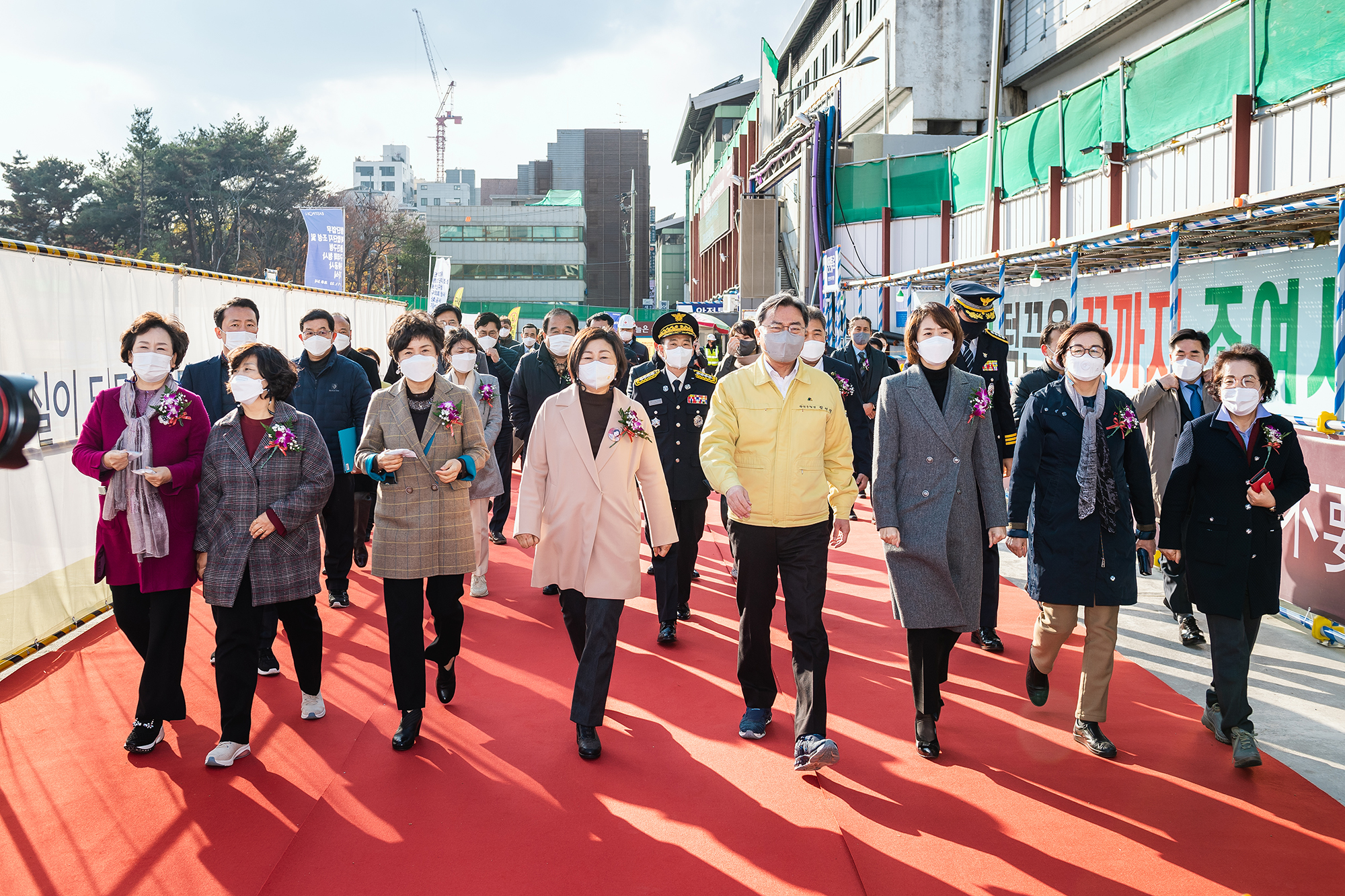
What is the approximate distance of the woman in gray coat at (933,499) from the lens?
14.5 ft

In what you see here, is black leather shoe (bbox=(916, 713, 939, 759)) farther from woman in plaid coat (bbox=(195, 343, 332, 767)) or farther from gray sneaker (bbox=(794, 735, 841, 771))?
woman in plaid coat (bbox=(195, 343, 332, 767))

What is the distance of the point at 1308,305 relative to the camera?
25.9ft

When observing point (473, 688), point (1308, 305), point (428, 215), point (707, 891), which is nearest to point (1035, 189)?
point (1308, 305)

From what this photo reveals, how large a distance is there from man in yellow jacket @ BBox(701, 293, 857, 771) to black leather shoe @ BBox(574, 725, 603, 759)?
0.76 metres

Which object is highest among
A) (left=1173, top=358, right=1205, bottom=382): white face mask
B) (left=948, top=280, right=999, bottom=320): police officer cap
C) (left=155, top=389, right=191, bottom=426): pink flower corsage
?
(left=948, top=280, right=999, bottom=320): police officer cap

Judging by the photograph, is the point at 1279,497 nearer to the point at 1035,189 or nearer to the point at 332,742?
the point at 332,742

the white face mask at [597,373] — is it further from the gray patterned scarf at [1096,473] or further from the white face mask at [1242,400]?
the white face mask at [1242,400]

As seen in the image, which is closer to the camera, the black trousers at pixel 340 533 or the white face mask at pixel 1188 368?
the white face mask at pixel 1188 368

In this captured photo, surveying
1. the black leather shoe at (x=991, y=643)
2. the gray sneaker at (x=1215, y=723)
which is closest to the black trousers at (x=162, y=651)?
the black leather shoe at (x=991, y=643)

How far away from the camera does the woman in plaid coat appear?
14.3 ft

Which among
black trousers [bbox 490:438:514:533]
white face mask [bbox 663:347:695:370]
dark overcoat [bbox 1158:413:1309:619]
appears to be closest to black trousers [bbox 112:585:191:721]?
white face mask [bbox 663:347:695:370]

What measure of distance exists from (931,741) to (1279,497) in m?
1.94

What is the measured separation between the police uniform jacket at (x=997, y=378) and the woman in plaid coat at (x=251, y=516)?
152 inches

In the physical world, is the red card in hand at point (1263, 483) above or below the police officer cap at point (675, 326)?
below
